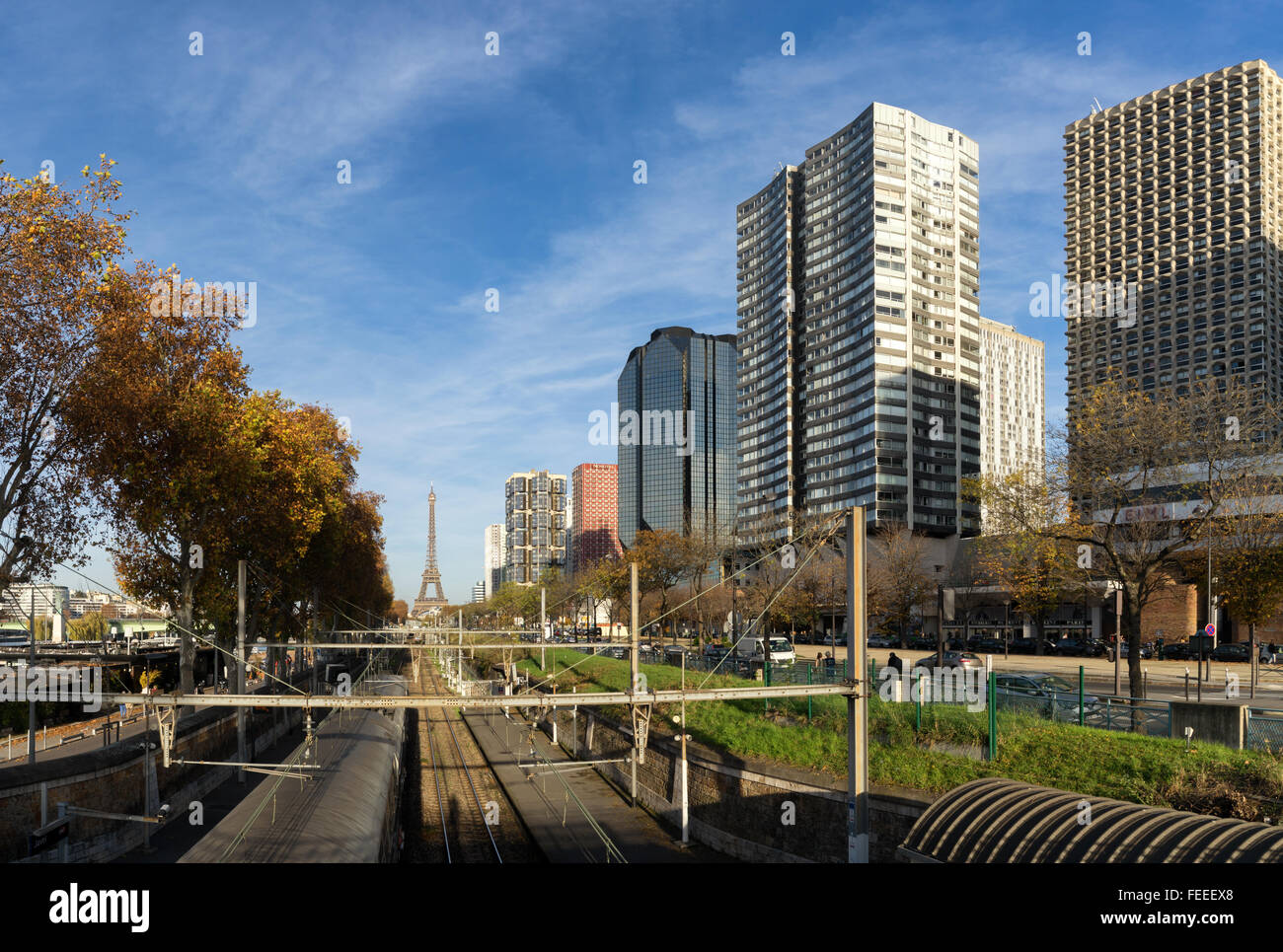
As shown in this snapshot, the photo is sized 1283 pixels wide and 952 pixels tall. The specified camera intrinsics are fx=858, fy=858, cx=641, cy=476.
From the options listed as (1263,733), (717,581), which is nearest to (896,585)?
(717,581)

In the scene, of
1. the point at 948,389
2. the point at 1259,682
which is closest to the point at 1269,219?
the point at 948,389

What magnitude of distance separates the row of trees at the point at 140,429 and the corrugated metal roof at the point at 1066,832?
23.1m

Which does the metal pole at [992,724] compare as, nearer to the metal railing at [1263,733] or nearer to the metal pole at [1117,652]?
the metal railing at [1263,733]

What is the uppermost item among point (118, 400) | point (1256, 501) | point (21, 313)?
point (21, 313)

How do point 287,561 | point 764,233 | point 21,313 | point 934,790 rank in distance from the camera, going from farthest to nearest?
point 764,233 → point 287,561 → point 21,313 → point 934,790

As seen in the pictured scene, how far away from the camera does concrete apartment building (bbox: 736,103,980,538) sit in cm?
11169

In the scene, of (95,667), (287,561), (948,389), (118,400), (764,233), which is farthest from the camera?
(764,233)

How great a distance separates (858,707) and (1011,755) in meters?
7.21

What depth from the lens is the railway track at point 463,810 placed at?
25.4m

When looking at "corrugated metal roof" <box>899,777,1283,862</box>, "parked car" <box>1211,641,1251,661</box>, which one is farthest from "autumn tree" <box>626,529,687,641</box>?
"corrugated metal roof" <box>899,777,1283,862</box>

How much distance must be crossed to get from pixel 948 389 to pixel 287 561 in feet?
328

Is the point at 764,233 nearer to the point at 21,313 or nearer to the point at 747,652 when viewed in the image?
the point at 747,652

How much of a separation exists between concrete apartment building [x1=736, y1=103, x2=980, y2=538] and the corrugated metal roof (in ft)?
294

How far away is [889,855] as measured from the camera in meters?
18.1
